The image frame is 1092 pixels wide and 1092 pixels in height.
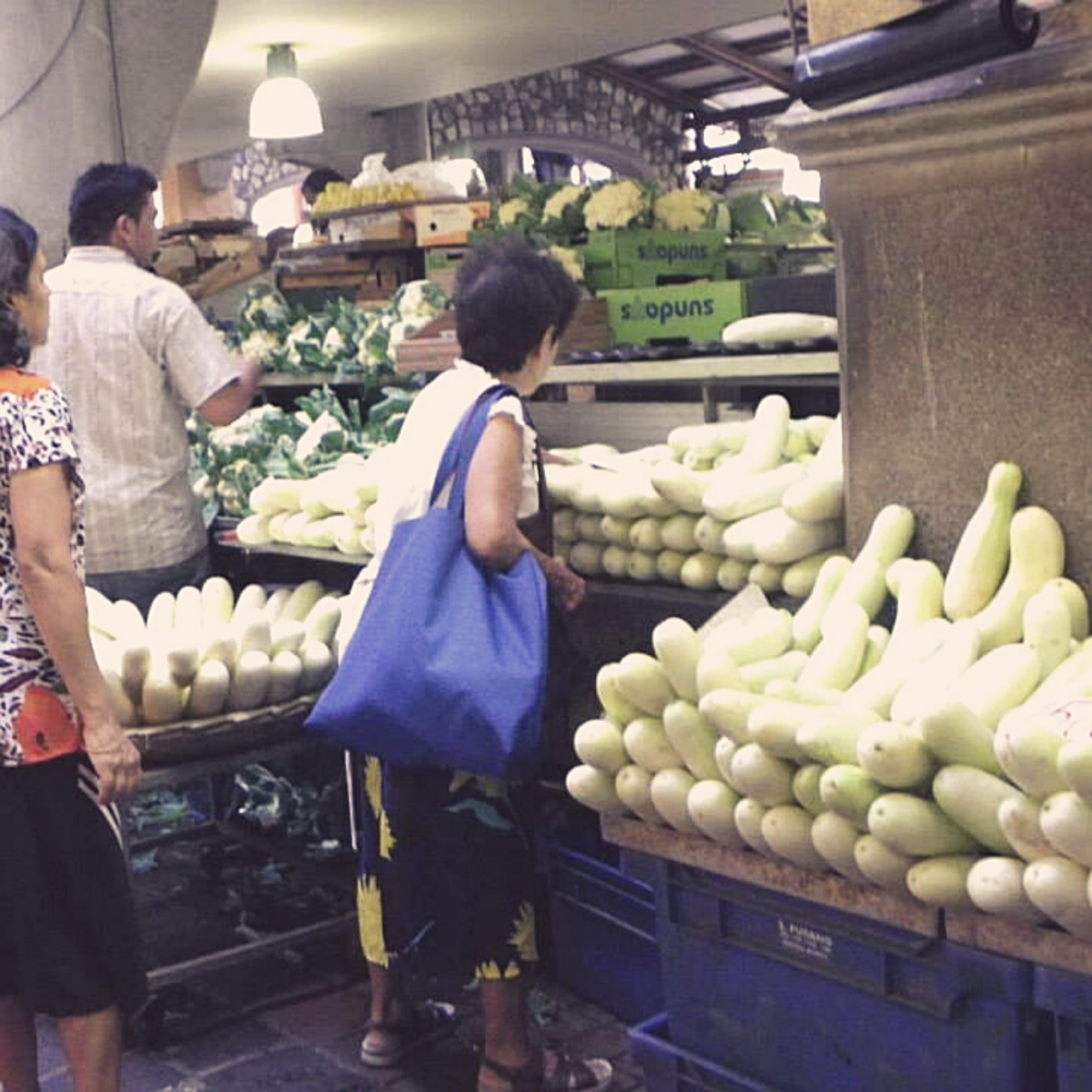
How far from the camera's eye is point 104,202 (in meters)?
4.65

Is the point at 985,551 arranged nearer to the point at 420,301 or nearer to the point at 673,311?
the point at 673,311

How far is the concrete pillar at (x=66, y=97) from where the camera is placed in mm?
6785

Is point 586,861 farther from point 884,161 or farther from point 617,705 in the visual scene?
point 884,161

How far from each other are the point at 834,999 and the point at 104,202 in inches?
125

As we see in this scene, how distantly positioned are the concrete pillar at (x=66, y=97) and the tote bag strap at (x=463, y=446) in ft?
12.4

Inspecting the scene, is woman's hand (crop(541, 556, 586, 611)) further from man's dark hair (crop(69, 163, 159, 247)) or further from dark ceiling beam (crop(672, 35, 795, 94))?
dark ceiling beam (crop(672, 35, 795, 94))

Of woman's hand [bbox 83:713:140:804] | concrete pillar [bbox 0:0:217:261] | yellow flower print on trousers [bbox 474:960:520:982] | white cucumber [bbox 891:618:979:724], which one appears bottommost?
yellow flower print on trousers [bbox 474:960:520:982]

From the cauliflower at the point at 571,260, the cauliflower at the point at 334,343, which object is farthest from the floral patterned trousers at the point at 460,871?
the cauliflower at the point at 334,343

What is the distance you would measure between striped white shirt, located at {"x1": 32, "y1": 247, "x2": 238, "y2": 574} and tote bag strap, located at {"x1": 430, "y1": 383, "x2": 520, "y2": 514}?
1467mm

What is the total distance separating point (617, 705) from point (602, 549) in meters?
1.19

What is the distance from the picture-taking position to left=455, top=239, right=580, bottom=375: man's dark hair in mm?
3475

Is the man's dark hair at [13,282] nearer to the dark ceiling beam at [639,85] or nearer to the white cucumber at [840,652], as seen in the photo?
the white cucumber at [840,652]

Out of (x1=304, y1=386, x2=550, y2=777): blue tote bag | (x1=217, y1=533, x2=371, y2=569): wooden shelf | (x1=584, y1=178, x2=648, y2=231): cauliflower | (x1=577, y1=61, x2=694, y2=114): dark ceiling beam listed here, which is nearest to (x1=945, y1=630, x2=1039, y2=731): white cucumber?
(x1=304, y1=386, x2=550, y2=777): blue tote bag

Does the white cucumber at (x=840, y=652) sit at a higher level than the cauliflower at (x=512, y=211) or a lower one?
lower
